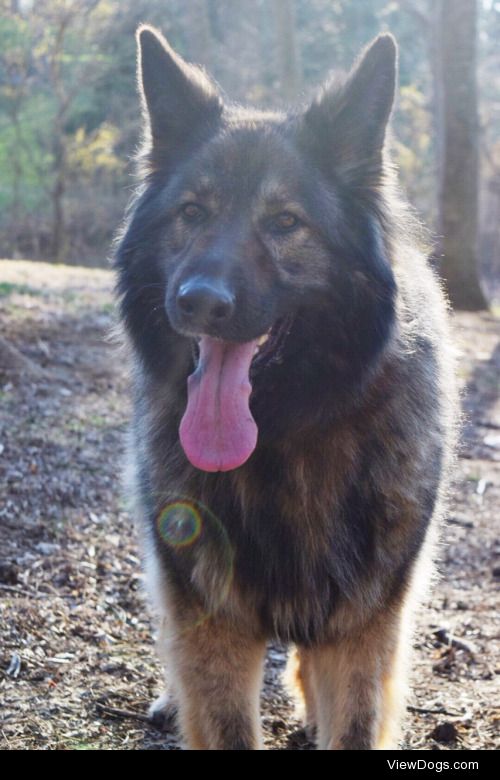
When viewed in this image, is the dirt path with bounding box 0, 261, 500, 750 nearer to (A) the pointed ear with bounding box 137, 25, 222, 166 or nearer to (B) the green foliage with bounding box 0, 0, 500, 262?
(A) the pointed ear with bounding box 137, 25, 222, 166

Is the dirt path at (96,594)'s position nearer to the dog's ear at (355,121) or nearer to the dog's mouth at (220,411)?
the dog's mouth at (220,411)

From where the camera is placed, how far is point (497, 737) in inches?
142

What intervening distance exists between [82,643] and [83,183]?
20.8 m

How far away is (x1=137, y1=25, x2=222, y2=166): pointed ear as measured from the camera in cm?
358

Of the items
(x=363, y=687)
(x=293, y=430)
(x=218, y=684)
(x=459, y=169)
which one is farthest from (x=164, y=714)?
(x=459, y=169)

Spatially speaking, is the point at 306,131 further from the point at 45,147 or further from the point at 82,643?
the point at 45,147

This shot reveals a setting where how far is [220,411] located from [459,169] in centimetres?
1267

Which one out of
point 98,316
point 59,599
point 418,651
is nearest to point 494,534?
point 418,651

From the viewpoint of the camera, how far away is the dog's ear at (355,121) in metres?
3.33

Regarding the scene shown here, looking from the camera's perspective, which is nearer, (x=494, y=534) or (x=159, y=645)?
(x=159, y=645)

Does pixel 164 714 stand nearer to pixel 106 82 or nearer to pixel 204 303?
pixel 204 303

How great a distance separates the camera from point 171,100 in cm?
362

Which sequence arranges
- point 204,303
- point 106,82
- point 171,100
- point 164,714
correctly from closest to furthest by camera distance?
point 204,303 → point 171,100 → point 164,714 → point 106,82
